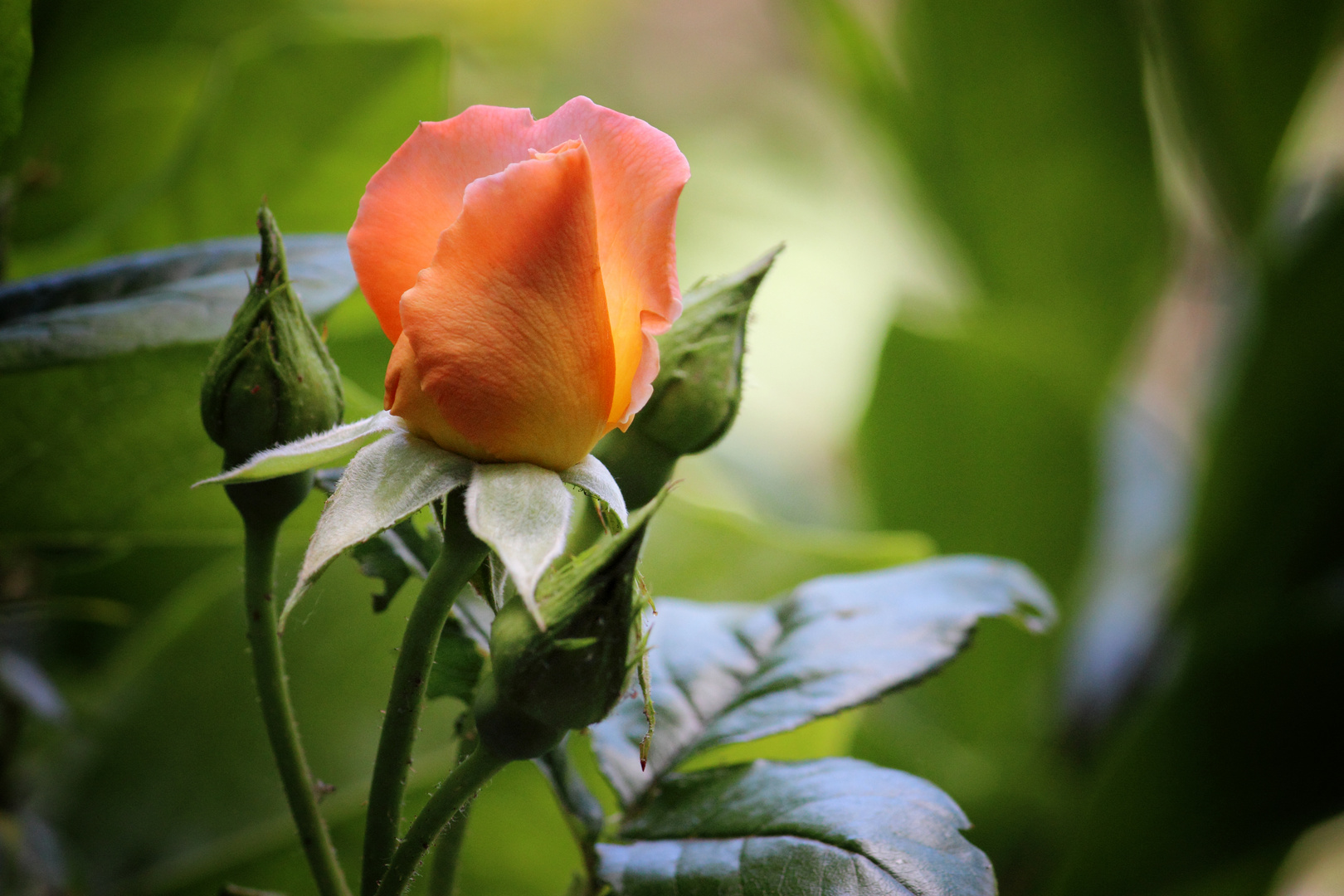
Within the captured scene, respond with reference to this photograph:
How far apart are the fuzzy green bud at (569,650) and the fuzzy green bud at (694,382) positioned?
77mm

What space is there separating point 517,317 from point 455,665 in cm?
11

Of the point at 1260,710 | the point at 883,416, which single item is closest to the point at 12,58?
the point at 883,416

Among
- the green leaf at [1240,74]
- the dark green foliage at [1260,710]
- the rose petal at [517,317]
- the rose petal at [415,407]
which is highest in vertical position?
the green leaf at [1240,74]

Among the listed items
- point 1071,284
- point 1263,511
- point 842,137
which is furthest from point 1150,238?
point 842,137

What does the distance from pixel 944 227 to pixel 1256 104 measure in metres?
0.31

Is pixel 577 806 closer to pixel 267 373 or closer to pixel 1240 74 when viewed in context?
pixel 267 373

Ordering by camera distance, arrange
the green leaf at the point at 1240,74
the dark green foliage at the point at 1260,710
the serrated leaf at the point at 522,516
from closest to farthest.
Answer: the serrated leaf at the point at 522,516
the dark green foliage at the point at 1260,710
the green leaf at the point at 1240,74

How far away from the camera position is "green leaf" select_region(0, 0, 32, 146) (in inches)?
9.8

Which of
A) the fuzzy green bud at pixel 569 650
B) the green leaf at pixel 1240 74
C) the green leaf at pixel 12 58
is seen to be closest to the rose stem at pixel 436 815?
the fuzzy green bud at pixel 569 650

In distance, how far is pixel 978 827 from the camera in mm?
763

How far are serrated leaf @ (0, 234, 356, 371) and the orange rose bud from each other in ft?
0.25

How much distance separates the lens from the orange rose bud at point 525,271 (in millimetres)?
207

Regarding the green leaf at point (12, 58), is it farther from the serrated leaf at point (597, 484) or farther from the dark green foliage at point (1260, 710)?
the dark green foliage at point (1260, 710)

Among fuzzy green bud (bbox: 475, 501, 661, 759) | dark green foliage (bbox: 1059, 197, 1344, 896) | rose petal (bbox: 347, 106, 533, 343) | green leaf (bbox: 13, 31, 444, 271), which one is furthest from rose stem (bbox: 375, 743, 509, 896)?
dark green foliage (bbox: 1059, 197, 1344, 896)
